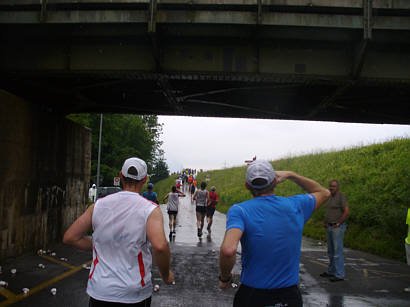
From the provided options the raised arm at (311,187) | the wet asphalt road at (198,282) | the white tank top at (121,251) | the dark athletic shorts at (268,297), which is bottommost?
the wet asphalt road at (198,282)

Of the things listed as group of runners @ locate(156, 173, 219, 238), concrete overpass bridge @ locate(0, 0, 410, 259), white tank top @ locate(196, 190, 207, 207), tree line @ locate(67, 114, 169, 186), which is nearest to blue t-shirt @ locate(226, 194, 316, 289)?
concrete overpass bridge @ locate(0, 0, 410, 259)

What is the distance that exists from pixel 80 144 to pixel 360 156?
18652 millimetres

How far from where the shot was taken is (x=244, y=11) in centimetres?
825

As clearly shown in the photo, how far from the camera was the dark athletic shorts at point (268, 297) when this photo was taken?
2623 millimetres

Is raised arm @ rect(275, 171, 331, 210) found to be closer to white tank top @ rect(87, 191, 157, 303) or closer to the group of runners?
white tank top @ rect(87, 191, 157, 303)

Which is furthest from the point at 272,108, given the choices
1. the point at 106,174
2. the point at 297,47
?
the point at 106,174

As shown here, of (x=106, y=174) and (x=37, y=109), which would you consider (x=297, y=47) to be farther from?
(x=106, y=174)

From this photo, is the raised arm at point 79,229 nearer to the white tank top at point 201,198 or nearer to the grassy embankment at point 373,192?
the grassy embankment at point 373,192

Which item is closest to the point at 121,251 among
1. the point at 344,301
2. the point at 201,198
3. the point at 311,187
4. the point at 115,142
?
the point at 311,187

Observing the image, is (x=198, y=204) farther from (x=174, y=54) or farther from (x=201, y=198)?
(x=174, y=54)

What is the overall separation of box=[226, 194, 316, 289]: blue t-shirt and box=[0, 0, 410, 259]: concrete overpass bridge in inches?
244

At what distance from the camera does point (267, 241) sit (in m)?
2.65


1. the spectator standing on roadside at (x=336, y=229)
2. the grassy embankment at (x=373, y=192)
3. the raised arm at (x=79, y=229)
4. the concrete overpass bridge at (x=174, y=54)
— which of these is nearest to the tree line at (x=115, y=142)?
the grassy embankment at (x=373, y=192)

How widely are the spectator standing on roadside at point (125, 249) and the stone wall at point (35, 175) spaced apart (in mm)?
7368
